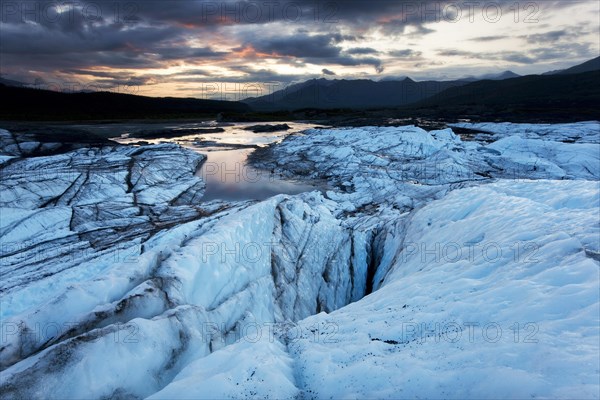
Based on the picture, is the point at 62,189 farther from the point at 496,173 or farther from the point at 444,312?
the point at 496,173

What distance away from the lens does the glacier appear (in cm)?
505

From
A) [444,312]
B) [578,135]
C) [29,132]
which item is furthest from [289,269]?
[578,135]

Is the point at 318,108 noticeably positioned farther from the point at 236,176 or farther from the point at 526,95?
the point at 236,176

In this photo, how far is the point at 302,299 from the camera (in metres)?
11.2

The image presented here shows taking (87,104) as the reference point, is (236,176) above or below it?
below

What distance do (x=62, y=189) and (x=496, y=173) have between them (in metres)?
30.1

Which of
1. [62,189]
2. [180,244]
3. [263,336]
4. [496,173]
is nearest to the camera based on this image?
[263,336]

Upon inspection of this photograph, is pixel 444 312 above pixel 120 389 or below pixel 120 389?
above

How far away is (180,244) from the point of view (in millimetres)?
10383

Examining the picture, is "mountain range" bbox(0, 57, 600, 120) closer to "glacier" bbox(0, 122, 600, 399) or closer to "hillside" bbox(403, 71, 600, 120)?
"hillside" bbox(403, 71, 600, 120)

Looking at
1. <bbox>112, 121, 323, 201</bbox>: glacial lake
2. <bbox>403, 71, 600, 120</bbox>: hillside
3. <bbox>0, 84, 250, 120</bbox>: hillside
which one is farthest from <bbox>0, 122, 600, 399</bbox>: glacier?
<bbox>0, 84, 250, 120</bbox>: hillside

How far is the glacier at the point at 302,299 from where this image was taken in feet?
16.6


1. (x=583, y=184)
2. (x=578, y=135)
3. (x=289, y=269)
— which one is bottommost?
(x=289, y=269)

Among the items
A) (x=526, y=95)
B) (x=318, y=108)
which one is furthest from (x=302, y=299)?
(x=526, y=95)
